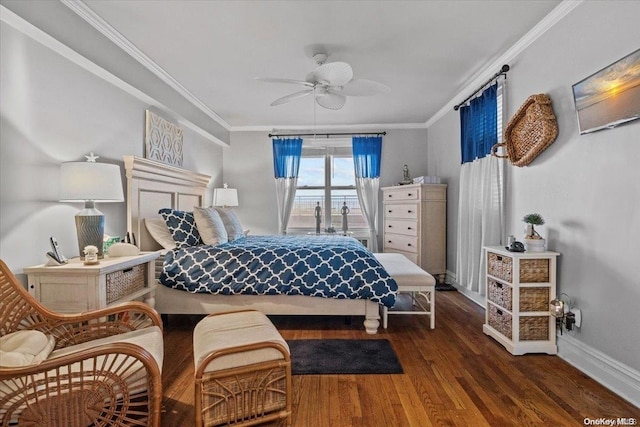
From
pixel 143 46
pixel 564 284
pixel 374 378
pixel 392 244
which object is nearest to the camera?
pixel 374 378

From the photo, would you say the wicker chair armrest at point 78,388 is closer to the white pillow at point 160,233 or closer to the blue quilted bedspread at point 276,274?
the blue quilted bedspread at point 276,274

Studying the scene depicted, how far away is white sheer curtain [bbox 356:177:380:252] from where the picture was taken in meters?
5.55

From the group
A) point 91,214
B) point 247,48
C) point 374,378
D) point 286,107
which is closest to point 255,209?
point 286,107

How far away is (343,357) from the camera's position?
7.88 ft

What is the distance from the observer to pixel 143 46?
2.85 meters

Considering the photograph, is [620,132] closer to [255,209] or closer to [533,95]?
[533,95]

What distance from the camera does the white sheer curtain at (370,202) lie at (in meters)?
5.55

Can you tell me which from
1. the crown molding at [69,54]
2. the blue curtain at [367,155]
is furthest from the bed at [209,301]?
the blue curtain at [367,155]

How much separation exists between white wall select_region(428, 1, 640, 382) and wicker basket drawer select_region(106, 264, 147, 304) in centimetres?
316

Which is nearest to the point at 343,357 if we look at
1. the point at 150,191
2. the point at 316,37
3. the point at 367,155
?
the point at 150,191

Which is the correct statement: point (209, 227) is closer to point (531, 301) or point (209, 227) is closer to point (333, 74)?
point (333, 74)

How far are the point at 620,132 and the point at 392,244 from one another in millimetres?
3500

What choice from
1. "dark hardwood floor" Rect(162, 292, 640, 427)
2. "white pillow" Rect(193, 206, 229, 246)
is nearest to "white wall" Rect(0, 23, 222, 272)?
"white pillow" Rect(193, 206, 229, 246)

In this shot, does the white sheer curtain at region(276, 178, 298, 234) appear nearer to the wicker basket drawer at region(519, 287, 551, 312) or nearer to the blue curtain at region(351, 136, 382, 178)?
the blue curtain at region(351, 136, 382, 178)
